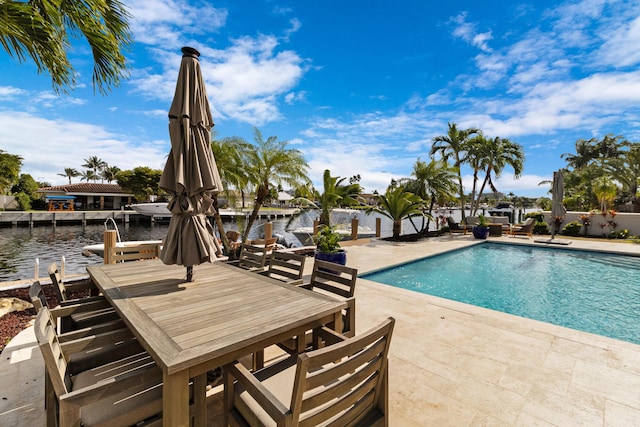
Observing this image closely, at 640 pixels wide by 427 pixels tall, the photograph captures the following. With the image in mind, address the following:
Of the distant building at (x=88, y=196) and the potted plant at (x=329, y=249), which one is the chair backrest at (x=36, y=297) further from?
the distant building at (x=88, y=196)

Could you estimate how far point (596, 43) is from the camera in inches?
368

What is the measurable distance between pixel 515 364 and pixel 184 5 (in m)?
8.69

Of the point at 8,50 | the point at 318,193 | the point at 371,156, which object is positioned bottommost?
the point at 318,193

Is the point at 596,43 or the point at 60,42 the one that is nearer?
the point at 60,42

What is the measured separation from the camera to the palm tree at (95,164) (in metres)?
69.4

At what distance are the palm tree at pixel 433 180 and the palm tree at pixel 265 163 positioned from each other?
8.49 m

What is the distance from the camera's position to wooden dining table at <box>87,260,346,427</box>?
4.84 ft

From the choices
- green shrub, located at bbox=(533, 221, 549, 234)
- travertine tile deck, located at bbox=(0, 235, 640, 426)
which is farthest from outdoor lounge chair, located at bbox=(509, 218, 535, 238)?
travertine tile deck, located at bbox=(0, 235, 640, 426)

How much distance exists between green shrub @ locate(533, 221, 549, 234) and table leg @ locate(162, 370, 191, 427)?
19.9m

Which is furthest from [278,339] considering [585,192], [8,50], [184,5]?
[585,192]

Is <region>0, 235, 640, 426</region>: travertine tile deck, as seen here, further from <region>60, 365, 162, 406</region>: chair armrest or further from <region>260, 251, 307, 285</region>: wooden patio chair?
<region>260, 251, 307, 285</region>: wooden patio chair

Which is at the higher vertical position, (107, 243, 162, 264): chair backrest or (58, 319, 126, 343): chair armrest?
(107, 243, 162, 264): chair backrest

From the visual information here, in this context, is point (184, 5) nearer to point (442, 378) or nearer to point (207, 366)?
point (207, 366)

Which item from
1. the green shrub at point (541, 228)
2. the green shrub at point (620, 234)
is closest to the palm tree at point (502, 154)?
the green shrub at point (541, 228)
